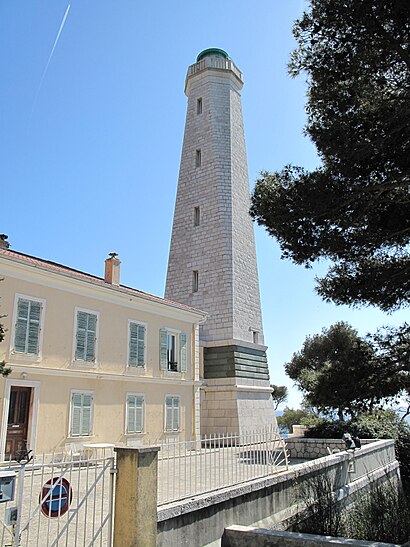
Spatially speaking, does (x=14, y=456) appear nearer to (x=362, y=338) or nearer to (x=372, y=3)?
(x=362, y=338)

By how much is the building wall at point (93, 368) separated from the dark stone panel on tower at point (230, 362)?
1.96 meters

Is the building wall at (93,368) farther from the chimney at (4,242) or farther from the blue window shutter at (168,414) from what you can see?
the chimney at (4,242)

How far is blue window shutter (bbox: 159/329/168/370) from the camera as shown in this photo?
52.5 ft

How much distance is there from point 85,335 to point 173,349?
4300mm

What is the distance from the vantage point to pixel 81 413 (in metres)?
12.8

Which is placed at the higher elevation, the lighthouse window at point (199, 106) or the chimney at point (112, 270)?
the lighthouse window at point (199, 106)

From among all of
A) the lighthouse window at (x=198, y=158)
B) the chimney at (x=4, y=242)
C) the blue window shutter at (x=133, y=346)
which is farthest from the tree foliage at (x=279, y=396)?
the chimney at (x=4, y=242)

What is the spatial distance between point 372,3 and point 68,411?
11553mm

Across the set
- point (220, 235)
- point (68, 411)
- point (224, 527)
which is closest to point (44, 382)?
point (68, 411)

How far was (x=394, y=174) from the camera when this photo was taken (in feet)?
25.7

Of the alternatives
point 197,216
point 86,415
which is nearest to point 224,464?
point 86,415

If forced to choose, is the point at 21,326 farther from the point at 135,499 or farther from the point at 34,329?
the point at 135,499

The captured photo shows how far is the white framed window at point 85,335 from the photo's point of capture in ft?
43.5

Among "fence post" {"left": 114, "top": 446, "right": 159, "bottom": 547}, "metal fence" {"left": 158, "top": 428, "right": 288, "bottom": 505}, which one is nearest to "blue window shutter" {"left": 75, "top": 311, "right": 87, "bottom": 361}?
"metal fence" {"left": 158, "top": 428, "right": 288, "bottom": 505}
